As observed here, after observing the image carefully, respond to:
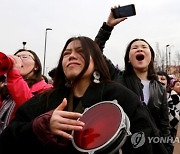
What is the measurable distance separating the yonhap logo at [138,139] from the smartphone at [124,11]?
172cm

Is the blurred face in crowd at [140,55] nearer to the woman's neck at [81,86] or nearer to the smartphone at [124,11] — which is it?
the smartphone at [124,11]

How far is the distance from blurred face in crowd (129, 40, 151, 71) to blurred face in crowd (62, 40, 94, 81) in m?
1.24

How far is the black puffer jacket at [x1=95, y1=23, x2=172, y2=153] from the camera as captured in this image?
273 cm

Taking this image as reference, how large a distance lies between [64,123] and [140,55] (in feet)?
6.18

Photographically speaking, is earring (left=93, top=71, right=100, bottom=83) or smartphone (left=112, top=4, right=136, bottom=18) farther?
smartphone (left=112, top=4, right=136, bottom=18)

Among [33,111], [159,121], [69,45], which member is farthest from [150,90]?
[33,111]

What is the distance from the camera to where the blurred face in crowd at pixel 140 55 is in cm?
300

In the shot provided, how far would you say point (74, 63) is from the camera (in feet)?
5.78

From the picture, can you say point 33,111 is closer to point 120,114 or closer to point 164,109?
point 120,114

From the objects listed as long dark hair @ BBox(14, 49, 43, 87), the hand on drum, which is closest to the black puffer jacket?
long dark hair @ BBox(14, 49, 43, 87)

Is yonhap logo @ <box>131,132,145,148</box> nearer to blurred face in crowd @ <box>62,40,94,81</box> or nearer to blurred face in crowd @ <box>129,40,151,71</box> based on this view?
blurred face in crowd @ <box>62,40,94,81</box>

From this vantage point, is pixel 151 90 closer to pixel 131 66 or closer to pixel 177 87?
pixel 131 66

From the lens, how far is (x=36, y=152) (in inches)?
60.7

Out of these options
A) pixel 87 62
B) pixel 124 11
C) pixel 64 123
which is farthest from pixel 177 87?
pixel 64 123
